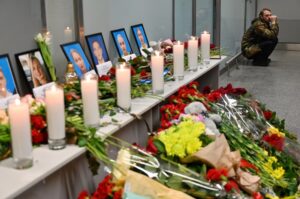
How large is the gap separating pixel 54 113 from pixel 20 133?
0.17 metres

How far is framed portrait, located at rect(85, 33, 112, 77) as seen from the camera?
2.97m

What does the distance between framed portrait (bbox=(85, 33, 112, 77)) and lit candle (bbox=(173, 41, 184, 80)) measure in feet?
1.74

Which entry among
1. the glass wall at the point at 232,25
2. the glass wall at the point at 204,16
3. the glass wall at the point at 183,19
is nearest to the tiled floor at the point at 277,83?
the glass wall at the point at 232,25

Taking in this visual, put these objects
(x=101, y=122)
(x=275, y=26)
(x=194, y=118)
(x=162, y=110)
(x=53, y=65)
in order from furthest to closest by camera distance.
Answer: (x=275, y=26)
(x=53, y=65)
(x=162, y=110)
(x=194, y=118)
(x=101, y=122)

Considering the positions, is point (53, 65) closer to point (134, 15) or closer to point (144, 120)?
point (144, 120)

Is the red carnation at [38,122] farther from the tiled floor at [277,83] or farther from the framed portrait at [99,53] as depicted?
the tiled floor at [277,83]

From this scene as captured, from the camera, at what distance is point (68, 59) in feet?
8.92

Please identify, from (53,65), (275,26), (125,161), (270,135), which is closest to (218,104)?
(270,135)

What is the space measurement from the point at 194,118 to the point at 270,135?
0.82m

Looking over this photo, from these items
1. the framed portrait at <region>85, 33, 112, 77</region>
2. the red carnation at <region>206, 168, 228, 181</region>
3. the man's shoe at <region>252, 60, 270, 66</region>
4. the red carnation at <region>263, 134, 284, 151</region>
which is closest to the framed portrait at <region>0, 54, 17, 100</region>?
the framed portrait at <region>85, 33, 112, 77</region>

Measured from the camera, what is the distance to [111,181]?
5.23 feet

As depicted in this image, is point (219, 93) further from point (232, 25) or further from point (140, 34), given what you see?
point (232, 25)

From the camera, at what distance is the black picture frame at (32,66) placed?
2.36m

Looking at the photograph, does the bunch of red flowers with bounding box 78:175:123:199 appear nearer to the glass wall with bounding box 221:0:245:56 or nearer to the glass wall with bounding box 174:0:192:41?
the glass wall with bounding box 174:0:192:41
